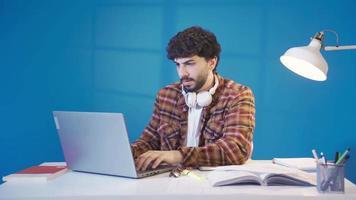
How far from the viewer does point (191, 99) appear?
2146mm

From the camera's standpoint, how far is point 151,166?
159 centimetres

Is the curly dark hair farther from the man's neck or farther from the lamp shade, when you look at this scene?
the lamp shade

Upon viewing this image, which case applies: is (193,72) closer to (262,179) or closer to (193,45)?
(193,45)

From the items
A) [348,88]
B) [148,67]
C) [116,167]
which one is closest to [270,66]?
[348,88]

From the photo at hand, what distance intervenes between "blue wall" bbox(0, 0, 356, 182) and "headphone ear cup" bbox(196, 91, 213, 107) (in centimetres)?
110

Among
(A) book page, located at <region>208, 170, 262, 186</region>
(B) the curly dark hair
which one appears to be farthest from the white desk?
(B) the curly dark hair

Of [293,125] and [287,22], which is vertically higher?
[287,22]

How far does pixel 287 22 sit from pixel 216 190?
6.94 ft

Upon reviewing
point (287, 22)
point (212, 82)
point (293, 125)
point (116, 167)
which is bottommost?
point (293, 125)

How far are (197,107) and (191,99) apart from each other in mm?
56

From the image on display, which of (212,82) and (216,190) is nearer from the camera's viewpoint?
(216,190)

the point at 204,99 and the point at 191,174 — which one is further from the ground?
the point at 204,99

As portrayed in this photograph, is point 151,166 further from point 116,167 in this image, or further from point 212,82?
point 212,82

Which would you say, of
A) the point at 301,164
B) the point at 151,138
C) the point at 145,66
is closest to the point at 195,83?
the point at 151,138
